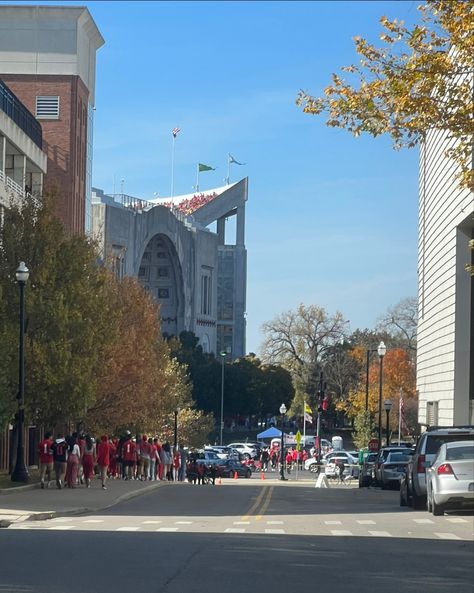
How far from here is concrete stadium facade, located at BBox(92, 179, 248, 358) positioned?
123375 mm

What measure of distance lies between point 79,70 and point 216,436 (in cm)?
5873

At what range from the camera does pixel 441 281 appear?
80500 mm

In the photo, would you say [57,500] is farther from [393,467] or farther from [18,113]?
[18,113]

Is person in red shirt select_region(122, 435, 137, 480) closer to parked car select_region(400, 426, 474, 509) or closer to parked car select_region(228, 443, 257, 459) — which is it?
parked car select_region(400, 426, 474, 509)

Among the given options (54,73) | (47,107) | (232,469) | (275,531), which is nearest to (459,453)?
(275,531)

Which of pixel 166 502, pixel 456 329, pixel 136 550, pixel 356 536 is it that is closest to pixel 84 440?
pixel 166 502

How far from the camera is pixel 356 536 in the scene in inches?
742

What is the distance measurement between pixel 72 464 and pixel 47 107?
42232mm

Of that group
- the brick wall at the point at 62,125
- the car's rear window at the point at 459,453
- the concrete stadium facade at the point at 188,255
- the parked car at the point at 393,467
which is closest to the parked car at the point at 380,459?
the parked car at the point at 393,467

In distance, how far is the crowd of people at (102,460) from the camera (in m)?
33.4

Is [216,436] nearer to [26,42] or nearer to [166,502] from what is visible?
[26,42]

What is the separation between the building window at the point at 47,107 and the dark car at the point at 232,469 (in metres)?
23.6

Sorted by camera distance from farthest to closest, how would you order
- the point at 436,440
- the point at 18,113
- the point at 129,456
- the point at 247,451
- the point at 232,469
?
the point at 247,451 < the point at 232,469 < the point at 18,113 < the point at 129,456 < the point at 436,440

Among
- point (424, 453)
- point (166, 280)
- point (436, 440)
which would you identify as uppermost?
point (166, 280)
